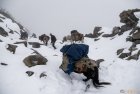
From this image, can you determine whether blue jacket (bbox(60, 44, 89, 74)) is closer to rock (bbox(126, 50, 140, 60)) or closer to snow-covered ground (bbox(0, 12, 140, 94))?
snow-covered ground (bbox(0, 12, 140, 94))

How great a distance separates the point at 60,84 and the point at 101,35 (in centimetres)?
1215

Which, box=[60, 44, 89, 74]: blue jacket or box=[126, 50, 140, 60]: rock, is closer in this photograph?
box=[60, 44, 89, 74]: blue jacket

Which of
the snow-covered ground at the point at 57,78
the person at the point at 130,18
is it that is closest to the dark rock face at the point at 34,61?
the snow-covered ground at the point at 57,78

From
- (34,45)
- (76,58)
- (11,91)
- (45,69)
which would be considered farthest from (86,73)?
(34,45)

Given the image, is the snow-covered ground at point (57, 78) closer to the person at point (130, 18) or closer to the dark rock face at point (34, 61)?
the dark rock face at point (34, 61)

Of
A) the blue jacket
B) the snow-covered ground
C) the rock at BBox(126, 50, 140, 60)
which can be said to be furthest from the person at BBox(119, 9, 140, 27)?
the blue jacket

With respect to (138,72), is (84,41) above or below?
above

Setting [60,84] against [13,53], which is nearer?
[60,84]

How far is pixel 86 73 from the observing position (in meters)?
13.4

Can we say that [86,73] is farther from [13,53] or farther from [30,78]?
[13,53]

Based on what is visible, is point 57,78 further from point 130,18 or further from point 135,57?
point 130,18

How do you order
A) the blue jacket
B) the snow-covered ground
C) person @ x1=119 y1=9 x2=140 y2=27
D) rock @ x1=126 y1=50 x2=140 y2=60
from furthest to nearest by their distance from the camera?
person @ x1=119 y1=9 x2=140 y2=27 → rock @ x1=126 y1=50 x2=140 y2=60 → the blue jacket → the snow-covered ground

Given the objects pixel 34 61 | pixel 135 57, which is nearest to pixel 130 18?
pixel 135 57

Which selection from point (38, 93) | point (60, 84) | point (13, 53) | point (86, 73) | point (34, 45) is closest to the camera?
point (38, 93)
